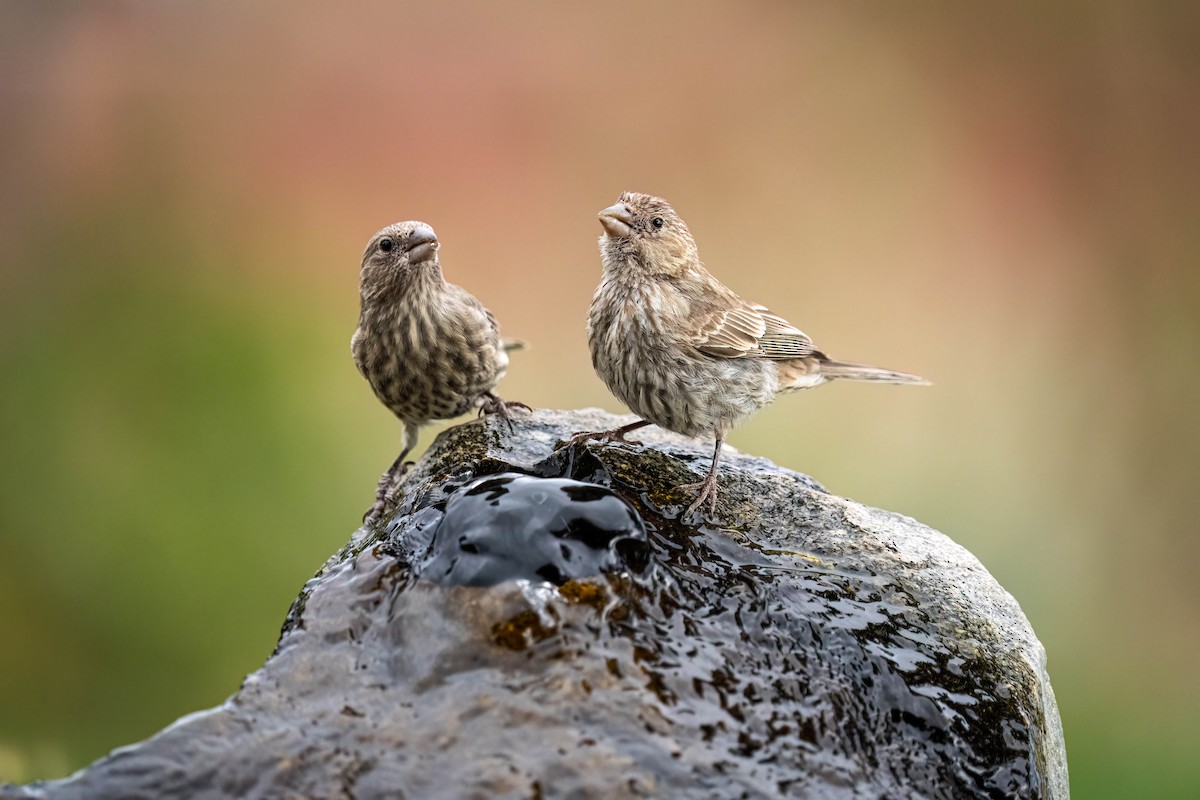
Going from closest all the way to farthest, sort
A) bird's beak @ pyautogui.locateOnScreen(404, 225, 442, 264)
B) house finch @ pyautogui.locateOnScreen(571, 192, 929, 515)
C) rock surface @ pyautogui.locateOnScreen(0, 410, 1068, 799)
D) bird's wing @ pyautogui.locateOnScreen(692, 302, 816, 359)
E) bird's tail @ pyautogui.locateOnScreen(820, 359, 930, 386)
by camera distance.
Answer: rock surface @ pyautogui.locateOnScreen(0, 410, 1068, 799) → house finch @ pyautogui.locateOnScreen(571, 192, 929, 515) → bird's wing @ pyautogui.locateOnScreen(692, 302, 816, 359) → bird's beak @ pyautogui.locateOnScreen(404, 225, 442, 264) → bird's tail @ pyautogui.locateOnScreen(820, 359, 930, 386)

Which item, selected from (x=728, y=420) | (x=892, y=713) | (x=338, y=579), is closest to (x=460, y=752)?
(x=338, y=579)

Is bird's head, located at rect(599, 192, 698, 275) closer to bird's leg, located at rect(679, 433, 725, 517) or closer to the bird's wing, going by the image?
the bird's wing

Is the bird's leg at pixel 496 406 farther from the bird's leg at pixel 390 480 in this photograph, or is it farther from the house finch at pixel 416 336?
the bird's leg at pixel 390 480

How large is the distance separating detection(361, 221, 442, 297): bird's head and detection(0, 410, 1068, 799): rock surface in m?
1.76

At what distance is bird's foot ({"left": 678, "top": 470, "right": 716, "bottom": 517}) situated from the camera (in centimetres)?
383

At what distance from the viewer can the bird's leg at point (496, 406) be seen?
16.9 ft

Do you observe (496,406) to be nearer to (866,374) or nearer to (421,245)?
(421,245)

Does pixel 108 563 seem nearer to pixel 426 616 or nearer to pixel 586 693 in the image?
pixel 426 616

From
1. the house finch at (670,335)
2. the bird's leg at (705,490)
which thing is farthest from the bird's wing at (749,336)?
the bird's leg at (705,490)

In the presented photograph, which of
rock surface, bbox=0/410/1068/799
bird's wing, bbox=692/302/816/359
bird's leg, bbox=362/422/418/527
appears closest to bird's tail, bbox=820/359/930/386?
bird's wing, bbox=692/302/816/359

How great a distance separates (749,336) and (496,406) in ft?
4.24

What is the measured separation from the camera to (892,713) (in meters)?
2.93

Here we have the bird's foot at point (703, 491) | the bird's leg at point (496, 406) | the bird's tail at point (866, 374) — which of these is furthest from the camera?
the bird's tail at point (866, 374)

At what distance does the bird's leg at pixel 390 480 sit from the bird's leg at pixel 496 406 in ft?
1.40
